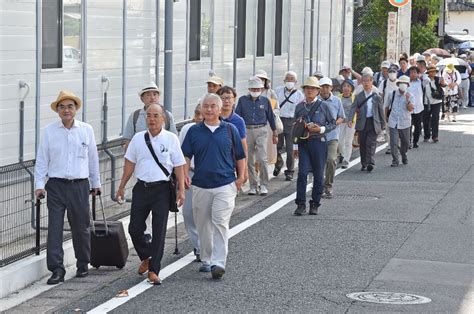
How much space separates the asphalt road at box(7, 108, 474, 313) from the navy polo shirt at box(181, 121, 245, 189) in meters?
0.93

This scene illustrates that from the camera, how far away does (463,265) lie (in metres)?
12.4

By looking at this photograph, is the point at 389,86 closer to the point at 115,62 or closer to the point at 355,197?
the point at 355,197

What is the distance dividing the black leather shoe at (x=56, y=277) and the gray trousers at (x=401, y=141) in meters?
11.3

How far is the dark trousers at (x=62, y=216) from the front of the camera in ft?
37.3

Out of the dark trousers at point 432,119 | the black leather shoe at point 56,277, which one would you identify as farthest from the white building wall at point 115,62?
the dark trousers at point 432,119

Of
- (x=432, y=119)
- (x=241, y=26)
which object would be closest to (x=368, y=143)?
(x=241, y=26)

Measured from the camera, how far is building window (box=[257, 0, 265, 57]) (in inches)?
978

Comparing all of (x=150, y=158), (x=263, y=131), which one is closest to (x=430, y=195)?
(x=263, y=131)

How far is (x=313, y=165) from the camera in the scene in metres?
16.0

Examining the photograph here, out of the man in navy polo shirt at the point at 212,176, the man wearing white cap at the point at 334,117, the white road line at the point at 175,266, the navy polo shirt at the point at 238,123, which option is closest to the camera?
the white road line at the point at 175,266

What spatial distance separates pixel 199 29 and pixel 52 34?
20.7 feet

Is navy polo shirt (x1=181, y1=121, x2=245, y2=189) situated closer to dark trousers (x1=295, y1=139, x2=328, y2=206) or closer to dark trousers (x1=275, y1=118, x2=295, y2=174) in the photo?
dark trousers (x1=295, y1=139, x2=328, y2=206)

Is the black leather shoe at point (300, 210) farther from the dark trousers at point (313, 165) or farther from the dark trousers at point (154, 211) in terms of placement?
the dark trousers at point (154, 211)

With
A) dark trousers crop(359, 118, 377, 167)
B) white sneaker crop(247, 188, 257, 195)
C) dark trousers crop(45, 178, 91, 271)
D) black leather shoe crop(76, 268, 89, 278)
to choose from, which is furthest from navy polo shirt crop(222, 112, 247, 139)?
dark trousers crop(359, 118, 377, 167)
